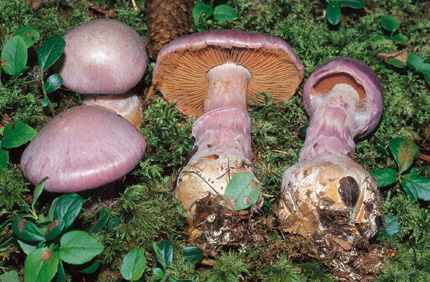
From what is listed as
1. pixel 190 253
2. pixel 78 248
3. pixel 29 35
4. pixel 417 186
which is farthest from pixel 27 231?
pixel 417 186

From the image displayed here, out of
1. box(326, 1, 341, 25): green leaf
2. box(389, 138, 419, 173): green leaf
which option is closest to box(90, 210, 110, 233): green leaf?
box(389, 138, 419, 173): green leaf

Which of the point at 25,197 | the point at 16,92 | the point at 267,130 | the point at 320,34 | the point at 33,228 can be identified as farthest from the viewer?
the point at 320,34

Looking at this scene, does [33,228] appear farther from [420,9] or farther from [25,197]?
[420,9]

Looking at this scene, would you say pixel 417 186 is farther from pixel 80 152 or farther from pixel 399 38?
pixel 80 152

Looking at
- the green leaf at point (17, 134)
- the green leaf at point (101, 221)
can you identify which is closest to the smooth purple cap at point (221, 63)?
the green leaf at point (17, 134)

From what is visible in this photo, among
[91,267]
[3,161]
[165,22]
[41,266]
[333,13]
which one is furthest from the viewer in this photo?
[333,13]

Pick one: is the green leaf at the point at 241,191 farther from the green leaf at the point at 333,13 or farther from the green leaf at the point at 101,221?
the green leaf at the point at 333,13

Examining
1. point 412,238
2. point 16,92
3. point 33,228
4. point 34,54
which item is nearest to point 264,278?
point 412,238
